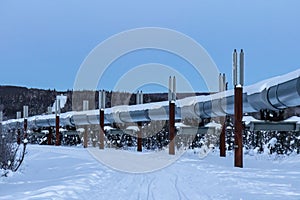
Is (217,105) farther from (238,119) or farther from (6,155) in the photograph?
(6,155)

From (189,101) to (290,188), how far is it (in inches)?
566

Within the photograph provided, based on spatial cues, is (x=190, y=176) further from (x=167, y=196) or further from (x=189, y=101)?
(x=189, y=101)

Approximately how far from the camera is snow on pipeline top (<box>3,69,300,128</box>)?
12794mm

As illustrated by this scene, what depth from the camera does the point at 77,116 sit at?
1512 inches

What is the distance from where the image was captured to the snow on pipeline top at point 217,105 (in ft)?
42.0

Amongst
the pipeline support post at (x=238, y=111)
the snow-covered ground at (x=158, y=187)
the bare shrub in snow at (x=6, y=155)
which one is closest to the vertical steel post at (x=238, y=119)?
the pipeline support post at (x=238, y=111)

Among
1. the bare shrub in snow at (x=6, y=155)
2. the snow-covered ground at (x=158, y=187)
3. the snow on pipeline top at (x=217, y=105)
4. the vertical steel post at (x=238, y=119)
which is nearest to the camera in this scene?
the snow-covered ground at (x=158, y=187)

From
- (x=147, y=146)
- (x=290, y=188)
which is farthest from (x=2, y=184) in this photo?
(x=147, y=146)

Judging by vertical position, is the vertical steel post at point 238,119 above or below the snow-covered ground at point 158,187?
above

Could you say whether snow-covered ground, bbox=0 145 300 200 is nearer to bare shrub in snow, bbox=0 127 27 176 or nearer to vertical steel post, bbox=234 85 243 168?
bare shrub in snow, bbox=0 127 27 176

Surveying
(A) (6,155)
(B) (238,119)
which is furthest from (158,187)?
(B) (238,119)

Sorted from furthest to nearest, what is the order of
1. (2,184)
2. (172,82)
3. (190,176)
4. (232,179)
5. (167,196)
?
(172,82), (190,176), (232,179), (2,184), (167,196)

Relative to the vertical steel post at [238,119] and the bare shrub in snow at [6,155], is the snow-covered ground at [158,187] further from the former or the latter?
the vertical steel post at [238,119]

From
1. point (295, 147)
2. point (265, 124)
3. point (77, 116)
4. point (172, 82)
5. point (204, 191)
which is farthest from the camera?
point (77, 116)
